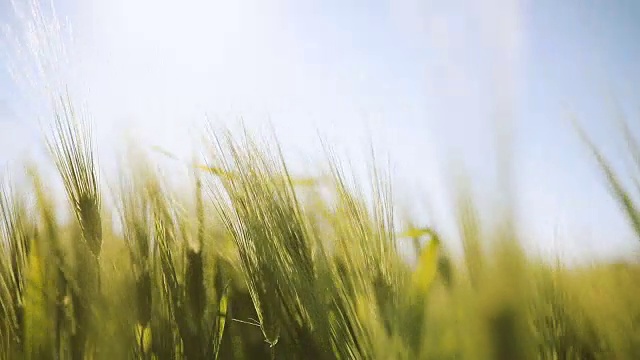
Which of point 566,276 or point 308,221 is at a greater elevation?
point 308,221

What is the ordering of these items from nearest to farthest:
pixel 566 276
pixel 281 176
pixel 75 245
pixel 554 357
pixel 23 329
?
pixel 554 357, pixel 566 276, pixel 281 176, pixel 23 329, pixel 75 245

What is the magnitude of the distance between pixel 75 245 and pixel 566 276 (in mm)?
1025

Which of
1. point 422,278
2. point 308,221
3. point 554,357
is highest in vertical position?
point 308,221

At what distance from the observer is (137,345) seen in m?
1.08

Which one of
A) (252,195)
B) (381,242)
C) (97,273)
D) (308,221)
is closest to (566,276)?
(381,242)

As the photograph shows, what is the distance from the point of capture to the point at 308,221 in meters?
0.98

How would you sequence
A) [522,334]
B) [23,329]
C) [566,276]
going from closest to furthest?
[522,334]
[566,276]
[23,329]

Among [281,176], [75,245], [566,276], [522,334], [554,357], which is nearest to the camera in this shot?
[522,334]

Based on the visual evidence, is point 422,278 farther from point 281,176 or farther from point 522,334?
point 522,334

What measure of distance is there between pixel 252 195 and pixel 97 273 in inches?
15.4

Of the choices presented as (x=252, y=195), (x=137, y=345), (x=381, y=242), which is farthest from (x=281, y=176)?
(x=137, y=345)

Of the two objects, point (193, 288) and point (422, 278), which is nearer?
point (422, 278)

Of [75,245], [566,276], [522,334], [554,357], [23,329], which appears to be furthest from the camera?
[75,245]

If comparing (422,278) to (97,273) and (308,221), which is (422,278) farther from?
(97,273)
